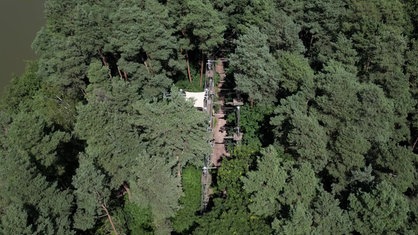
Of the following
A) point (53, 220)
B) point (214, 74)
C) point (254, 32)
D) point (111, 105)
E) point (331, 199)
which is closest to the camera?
point (53, 220)

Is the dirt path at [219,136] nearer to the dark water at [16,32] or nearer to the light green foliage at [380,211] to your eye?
the light green foliage at [380,211]

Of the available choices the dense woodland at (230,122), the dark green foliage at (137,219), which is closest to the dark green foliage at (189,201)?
the dense woodland at (230,122)

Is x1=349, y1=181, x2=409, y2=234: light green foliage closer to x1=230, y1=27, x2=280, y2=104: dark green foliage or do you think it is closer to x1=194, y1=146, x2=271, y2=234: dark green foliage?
x1=194, y1=146, x2=271, y2=234: dark green foliage

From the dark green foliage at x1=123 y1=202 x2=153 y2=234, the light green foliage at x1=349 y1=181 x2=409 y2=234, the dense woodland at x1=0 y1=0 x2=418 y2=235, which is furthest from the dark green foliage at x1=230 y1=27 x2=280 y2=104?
the dark green foliage at x1=123 y1=202 x2=153 y2=234

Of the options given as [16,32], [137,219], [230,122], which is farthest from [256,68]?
[16,32]

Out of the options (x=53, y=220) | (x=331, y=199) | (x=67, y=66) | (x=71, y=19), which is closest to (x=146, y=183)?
(x=53, y=220)

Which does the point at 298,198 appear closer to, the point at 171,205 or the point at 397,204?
the point at 397,204

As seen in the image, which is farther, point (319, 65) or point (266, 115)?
point (319, 65)
